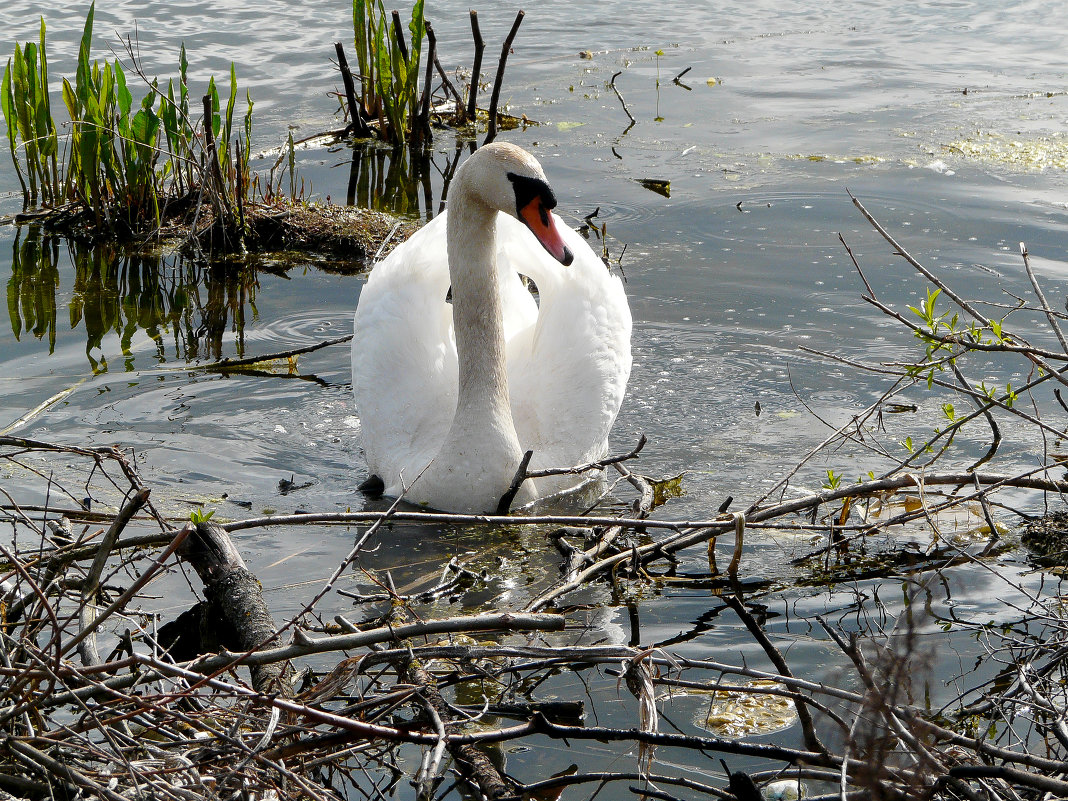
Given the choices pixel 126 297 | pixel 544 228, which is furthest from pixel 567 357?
pixel 126 297

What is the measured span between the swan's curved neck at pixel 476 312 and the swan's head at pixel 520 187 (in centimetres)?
18

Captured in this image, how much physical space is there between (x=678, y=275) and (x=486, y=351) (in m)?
3.19

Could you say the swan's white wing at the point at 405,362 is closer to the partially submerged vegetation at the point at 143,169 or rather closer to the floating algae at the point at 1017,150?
the partially submerged vegetation at the point at 143,169

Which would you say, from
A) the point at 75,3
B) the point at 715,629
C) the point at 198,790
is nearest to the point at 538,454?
the point at 715,629

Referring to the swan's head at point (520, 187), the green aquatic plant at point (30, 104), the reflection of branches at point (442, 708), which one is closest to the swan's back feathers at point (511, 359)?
the swan's head at point (520, 187)

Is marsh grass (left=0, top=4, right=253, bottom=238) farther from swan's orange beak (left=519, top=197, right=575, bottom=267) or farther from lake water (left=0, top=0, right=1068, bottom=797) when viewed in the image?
swan's orange beak (left=519, top=197, right=575, bottom=267)

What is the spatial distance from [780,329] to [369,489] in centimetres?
287

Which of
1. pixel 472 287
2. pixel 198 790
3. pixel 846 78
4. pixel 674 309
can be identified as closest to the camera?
pixel 198 790

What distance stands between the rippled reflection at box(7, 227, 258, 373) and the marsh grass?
33cm

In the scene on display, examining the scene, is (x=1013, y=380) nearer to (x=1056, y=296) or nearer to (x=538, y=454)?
(x=1056, y=296)

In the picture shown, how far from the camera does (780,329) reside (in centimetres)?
745

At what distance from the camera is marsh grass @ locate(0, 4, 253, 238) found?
27.7 ft

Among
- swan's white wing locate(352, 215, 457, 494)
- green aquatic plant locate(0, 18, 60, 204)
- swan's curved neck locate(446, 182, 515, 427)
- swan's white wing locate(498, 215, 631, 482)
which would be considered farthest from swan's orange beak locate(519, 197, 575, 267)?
green aquatic plant locate(0, 18, 60, 204)

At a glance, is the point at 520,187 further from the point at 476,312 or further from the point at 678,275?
the point at 678,275
